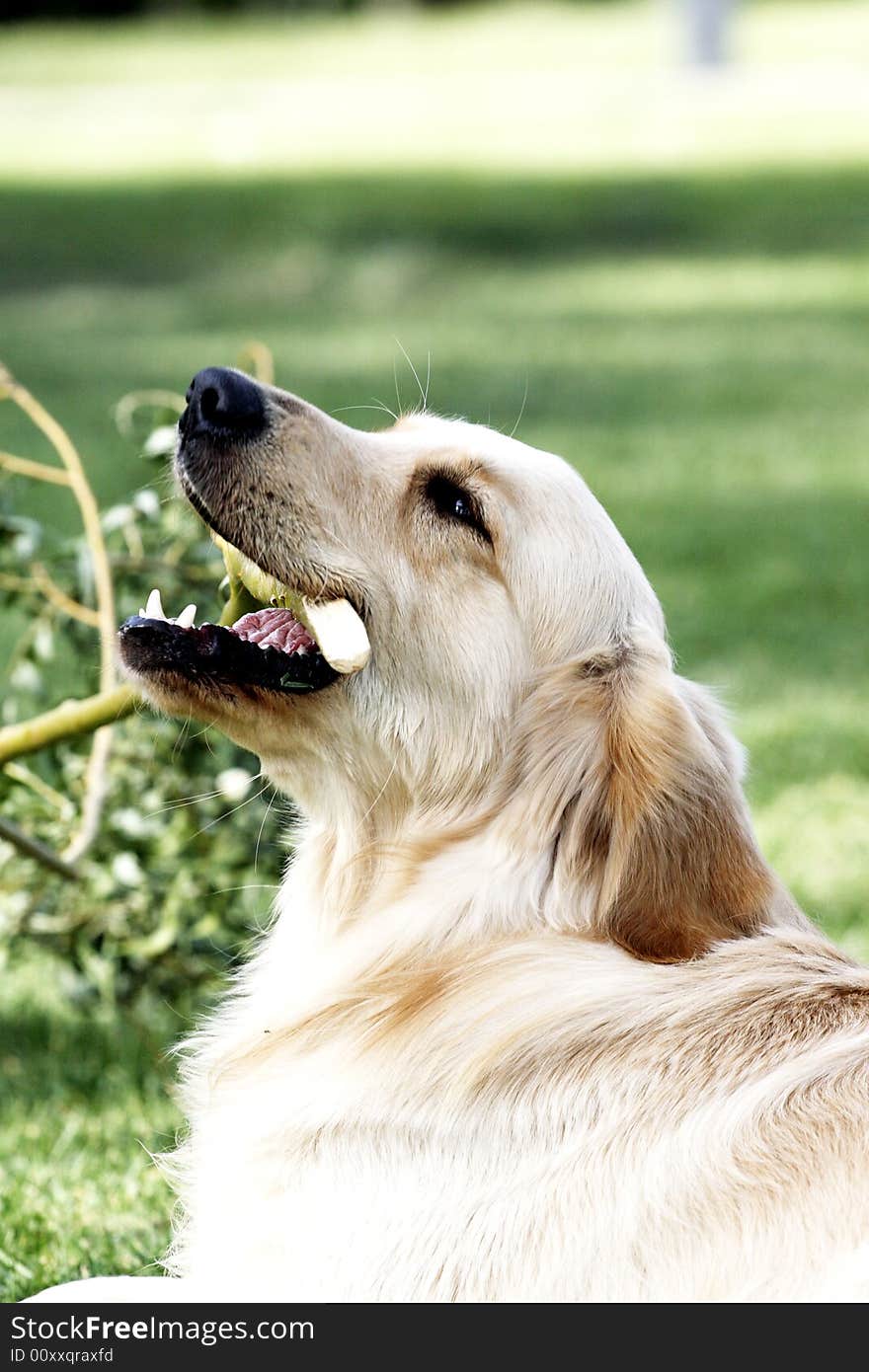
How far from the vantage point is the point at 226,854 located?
424 cm

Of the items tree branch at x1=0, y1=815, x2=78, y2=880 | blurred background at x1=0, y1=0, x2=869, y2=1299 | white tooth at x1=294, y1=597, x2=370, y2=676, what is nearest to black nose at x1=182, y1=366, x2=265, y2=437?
white tooth at x1=294, y1=597, x2=370, y2=676

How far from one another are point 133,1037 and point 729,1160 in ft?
7.61

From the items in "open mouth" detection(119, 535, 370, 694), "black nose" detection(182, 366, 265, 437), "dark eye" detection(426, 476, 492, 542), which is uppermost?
"black nose" detection(182, 366, 265, 437)

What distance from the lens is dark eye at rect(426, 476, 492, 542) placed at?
9.89 ft

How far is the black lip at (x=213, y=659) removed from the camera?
9.45ft

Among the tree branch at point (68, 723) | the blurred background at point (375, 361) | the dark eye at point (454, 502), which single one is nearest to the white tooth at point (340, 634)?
the dark eye at point (454, 502)

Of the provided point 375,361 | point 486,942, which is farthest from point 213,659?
point 375,361

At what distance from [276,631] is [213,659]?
183 mm

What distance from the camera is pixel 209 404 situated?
116 inches

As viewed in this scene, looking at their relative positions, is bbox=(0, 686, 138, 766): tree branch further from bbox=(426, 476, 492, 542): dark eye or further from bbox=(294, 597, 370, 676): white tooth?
bbox=(426, 476, 492, 542): dark eye

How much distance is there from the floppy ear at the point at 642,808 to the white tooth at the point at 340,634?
293 mm

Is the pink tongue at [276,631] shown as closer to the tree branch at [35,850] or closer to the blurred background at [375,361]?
the blurred background at [375,361]
